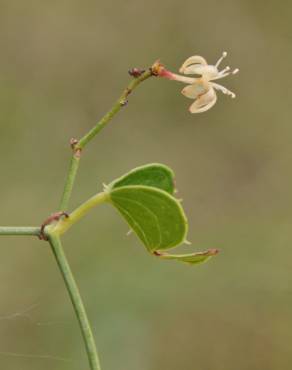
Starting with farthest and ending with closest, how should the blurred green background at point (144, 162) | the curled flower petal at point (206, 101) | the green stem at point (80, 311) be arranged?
the blurred green background at point (144, 162)
the curled flower petal at point (206, 101)
the green stem at point (80, 311)

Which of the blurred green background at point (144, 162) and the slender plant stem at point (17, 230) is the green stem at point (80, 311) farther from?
the blurred green background at point (144, 162)

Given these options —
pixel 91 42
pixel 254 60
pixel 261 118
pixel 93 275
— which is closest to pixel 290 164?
pixel 261 118

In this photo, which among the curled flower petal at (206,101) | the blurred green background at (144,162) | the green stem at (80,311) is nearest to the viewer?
the green stem at (80,311)

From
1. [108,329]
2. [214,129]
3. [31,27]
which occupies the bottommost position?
[108,329]

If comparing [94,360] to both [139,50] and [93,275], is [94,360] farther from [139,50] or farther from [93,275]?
[139,50]

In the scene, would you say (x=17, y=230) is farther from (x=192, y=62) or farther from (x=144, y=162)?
(x=144, y=162)

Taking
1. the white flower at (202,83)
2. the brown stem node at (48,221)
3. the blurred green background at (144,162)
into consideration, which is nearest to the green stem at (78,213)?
the brown stem node at (48,221)
